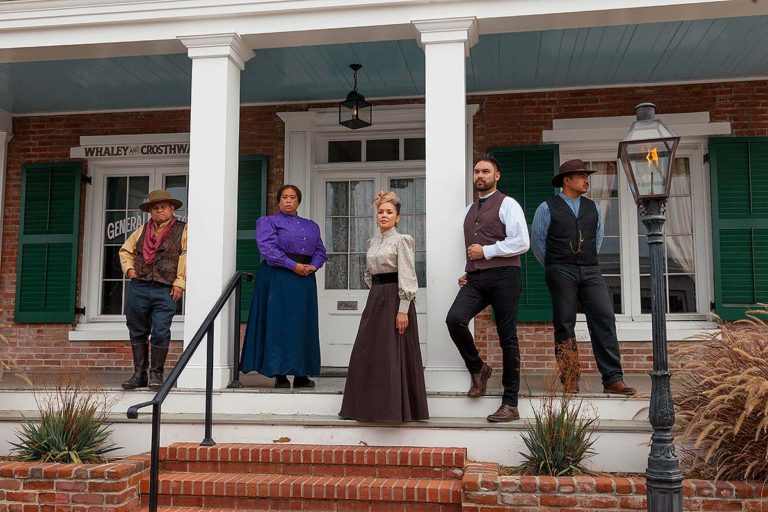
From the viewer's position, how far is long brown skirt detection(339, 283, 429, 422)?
4.79 m

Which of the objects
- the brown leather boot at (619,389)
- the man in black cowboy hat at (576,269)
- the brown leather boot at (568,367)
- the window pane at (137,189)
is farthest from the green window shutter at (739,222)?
the window pane at (137,189)

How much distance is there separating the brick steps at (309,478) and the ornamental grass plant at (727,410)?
55.1 inches

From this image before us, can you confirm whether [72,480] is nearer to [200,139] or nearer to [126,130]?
[200,139]

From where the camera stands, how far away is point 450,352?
17.0 ft

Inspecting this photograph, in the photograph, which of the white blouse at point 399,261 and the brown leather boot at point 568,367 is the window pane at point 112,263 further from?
the brown leather boot at point 568,367

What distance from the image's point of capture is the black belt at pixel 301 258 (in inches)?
227

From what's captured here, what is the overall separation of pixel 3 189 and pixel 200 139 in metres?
3.90

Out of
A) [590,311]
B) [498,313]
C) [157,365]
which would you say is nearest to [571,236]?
[590,311]

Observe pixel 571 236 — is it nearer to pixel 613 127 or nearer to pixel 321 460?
pixel 321 460

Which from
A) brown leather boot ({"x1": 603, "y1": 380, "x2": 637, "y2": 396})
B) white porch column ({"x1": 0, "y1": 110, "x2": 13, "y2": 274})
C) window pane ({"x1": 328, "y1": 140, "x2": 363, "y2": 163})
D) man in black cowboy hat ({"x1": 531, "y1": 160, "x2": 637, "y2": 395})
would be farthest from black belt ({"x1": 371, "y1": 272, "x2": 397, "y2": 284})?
white porch column ({"x1": 0, "y1": 110, "x2": 13, "y2": 274})

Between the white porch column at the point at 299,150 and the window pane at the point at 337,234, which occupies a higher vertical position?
the white porch column at the point at 299,150

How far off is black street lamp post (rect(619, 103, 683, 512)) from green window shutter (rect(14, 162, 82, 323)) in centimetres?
643

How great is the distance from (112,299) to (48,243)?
932mm

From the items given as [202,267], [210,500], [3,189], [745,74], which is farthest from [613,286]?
[3,189]
